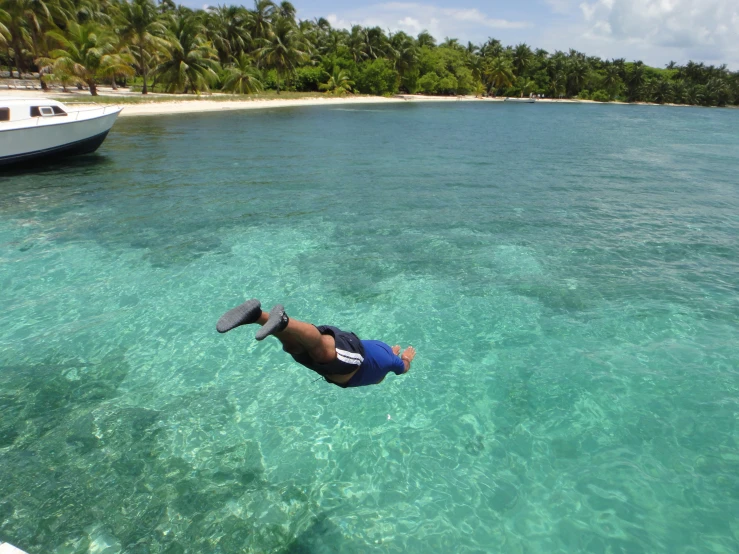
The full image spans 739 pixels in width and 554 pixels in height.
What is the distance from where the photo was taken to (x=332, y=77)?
250ft

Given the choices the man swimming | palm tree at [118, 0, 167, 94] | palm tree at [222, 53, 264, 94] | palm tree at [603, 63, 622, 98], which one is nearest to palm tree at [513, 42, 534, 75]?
palm tree at [603, 63, 622, 98]

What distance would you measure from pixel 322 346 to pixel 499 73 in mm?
121229

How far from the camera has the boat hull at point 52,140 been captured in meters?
17.7

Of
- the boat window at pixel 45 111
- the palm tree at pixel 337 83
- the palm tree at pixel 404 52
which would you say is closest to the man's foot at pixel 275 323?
the boat window at pixel 45 111

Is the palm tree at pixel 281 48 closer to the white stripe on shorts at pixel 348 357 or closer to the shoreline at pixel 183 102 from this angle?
the shoreline at pixel 183 102

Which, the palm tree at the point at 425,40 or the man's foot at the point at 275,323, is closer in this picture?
the man's foot at the point at 275,323

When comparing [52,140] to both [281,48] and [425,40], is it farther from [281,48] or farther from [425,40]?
[425,40]

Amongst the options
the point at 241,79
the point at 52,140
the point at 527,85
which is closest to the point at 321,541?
the point at 52,140

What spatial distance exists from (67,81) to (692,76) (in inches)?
5994

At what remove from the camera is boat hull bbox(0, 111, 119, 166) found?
17688mm

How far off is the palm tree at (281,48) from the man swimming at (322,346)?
66815 millimetres

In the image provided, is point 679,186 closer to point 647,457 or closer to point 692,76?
point 647,457

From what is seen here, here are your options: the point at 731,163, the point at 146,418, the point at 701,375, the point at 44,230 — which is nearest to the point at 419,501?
the point at 146,418

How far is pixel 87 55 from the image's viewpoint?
129 feet
